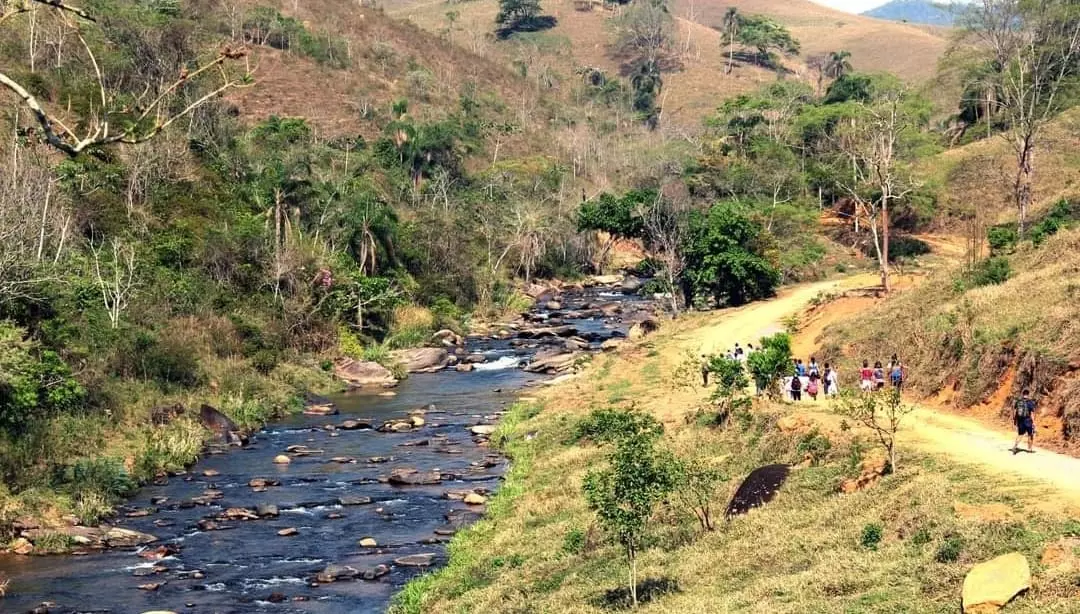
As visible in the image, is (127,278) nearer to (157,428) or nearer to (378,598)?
(157,428)

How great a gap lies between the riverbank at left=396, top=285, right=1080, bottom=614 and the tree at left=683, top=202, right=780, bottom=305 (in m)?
28.6

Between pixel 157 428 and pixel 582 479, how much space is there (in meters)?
18.9

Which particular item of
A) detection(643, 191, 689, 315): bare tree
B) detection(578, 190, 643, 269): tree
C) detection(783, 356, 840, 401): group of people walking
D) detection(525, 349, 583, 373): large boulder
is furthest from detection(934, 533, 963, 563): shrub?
detection(578, 190, 643, 269): tree

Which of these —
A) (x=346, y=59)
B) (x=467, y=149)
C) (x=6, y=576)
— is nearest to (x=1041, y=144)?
(x=467, y=149)

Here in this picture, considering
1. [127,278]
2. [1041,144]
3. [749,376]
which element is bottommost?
[749,376]

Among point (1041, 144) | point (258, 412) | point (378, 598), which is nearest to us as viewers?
point (378, 598)

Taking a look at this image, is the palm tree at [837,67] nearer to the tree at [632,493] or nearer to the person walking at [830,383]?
the person walking at [830,383]

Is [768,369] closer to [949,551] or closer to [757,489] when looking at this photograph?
[757,489]

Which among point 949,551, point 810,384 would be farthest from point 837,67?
point 949,551

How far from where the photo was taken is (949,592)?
703 inches

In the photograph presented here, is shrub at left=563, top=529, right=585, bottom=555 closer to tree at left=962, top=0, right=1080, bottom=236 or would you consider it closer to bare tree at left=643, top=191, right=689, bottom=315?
bare tree at left=643, top=191, right=689, bottom=315

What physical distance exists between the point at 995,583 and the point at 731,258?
49.0m

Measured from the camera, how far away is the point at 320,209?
7131cm

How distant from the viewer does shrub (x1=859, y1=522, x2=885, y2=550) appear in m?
21.7
